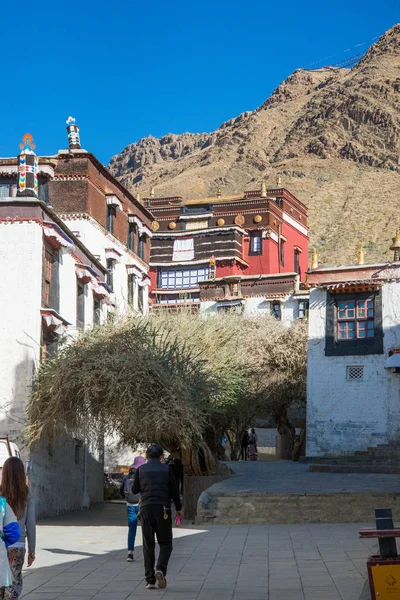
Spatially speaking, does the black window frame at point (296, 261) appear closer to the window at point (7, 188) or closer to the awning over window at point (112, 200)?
the awning over window at point (112, 200)

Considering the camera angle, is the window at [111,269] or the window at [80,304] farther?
the window at [111,269]

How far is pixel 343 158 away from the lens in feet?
455

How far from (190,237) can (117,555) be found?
52086 millimetres

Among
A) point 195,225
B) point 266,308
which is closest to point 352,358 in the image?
point 266,308

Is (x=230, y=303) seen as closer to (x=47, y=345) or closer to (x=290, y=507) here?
(x=47, y=345)

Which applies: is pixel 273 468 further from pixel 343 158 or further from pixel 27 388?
pixel 343 158

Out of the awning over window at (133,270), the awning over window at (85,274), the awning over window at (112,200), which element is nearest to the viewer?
the awning over window at (85,274)

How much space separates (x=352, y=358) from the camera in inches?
1362

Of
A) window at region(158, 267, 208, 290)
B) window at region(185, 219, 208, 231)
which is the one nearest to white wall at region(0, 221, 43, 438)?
window at region(158, 267, 208, 290)

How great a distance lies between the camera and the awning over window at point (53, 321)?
25.1 meters

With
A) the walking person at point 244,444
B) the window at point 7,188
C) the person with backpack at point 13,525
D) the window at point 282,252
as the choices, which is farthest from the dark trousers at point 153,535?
the window at point 282,252

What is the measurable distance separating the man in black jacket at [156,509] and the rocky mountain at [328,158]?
76.7 m

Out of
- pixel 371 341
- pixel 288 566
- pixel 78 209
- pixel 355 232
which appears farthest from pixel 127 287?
pixel 355 232

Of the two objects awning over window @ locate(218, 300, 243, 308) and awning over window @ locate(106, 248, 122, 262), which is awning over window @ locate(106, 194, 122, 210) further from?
awning over window @ locate(218, 300, 243, 308)
